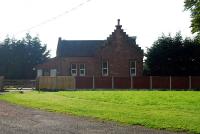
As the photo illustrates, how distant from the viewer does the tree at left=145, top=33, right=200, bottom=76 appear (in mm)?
61906

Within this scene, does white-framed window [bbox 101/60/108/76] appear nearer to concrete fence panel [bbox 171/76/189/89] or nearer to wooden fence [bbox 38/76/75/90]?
wooden fence [bbox 38/76/75/90]

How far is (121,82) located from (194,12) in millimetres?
15937

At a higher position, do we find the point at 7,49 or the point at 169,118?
the point at 7,49

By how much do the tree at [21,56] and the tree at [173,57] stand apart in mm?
24099

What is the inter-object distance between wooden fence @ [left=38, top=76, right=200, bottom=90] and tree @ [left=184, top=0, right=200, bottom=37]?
42.9 ft

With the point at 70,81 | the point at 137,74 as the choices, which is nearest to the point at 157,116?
the point at 70,81

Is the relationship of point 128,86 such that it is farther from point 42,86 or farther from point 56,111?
point 56,111

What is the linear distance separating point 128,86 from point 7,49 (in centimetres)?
3356

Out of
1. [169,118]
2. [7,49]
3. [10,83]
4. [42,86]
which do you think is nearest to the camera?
[169,118]

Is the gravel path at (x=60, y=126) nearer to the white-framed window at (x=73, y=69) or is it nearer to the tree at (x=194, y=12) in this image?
the tree at (x=194, y=12)

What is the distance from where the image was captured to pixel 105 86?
2185 inches

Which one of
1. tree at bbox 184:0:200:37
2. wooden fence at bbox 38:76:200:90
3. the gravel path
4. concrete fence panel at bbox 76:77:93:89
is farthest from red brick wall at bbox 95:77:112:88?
the gravel path

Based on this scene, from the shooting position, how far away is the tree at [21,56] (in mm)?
78750

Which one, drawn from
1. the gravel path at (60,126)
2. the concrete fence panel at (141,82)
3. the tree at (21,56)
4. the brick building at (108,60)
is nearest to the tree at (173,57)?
the brick building at (108,60)
